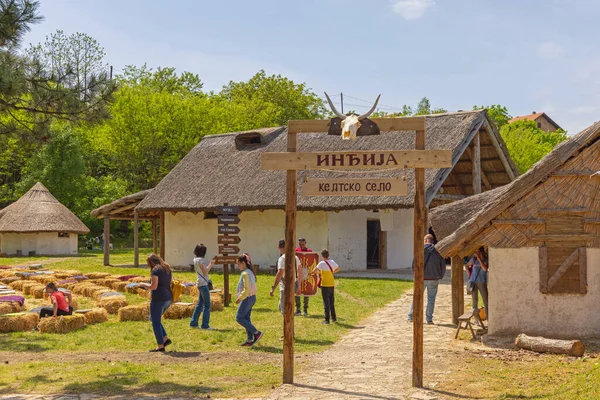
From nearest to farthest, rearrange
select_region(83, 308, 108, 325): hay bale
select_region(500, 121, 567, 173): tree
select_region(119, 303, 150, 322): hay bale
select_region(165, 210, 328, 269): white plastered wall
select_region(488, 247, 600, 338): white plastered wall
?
1. select_region(488, 247, 600, 338): white plastered wall
2. select_region(83, 308, 108, 325): hay bale
3. select_region(119, 303, 150, 322): hay bale
4. select_region(165, 210, 328, 269): white plastered wall
5. select_region(500, 121, 567, 173): tree

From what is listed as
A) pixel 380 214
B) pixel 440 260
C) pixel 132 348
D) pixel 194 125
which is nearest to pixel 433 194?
pixel 380 214

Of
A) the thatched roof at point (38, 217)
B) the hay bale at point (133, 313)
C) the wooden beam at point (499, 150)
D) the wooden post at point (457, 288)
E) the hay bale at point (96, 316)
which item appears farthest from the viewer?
the thatched roof at point (38, 217)

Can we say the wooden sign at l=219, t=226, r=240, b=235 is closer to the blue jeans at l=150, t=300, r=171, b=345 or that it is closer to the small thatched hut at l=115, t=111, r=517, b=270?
the blue jeans at l=150, t=300, r=171, b=345

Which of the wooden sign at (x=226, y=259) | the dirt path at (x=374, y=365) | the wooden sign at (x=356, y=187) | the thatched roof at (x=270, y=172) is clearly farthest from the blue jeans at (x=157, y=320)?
the thatched roof at (x=270, y=172)

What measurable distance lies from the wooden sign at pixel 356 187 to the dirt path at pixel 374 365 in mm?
2296

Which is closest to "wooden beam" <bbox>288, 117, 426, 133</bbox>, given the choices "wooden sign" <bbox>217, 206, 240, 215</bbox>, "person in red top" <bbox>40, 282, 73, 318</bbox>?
"person in red top" <bbox>40, 282, 73, 318</bbox>

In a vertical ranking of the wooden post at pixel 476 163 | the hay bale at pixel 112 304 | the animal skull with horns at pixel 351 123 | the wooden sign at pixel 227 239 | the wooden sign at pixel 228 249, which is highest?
the wooden post at pixel 476 163

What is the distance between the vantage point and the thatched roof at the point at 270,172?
80.0ft

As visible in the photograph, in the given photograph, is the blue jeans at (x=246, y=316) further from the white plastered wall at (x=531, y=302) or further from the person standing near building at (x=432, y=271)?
the white plastered wall at (x=531, y=302)

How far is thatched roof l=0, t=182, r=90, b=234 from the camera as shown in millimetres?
38031

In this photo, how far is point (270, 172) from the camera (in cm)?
2795

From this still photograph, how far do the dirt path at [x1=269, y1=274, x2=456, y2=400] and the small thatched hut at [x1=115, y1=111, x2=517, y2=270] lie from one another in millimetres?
9880

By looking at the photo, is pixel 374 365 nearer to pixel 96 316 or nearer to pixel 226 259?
pixel 96 316

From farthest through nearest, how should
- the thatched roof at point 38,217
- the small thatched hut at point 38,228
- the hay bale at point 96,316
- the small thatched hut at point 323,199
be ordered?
the small thatched hut at point 38,228 → the thatched roof at point 38,217 → the small thatched hut at point 323,199 → the hay bale at point 96,316
